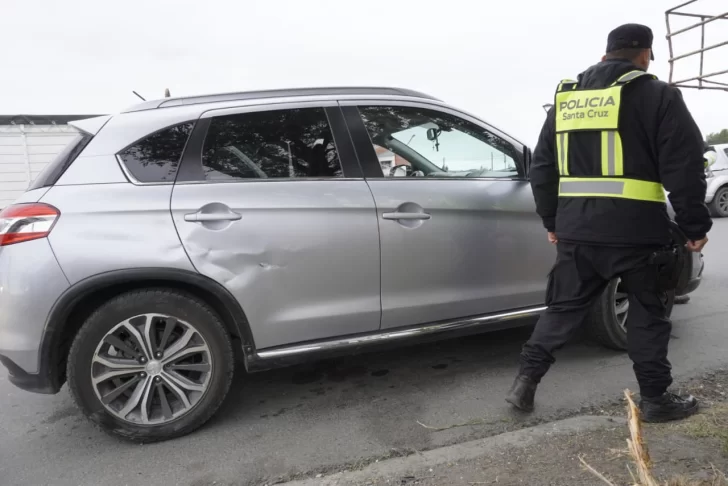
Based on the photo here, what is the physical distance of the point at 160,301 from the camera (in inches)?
105

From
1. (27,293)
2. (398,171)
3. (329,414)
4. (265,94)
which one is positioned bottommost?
(329,414)

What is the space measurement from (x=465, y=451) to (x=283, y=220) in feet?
4.72

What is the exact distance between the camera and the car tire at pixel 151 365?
263 cm

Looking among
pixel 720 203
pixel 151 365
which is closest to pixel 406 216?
pixel 151 365

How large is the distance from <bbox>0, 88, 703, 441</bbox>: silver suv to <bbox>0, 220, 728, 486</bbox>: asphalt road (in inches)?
9.1

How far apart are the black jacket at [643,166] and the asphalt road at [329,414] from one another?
1043 mm

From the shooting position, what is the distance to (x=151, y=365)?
2725 mm

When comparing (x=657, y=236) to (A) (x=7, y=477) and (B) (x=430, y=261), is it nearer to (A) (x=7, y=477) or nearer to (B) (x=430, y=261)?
(B) (x=430, y=261)

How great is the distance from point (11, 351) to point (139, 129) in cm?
127

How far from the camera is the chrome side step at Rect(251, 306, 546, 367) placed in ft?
9.45

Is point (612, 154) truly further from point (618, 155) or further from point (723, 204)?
point (723, 204)

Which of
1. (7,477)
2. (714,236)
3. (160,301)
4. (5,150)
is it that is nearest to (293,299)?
(160,301)

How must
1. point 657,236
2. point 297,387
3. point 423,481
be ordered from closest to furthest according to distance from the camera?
1. point 423,481
2. point 657,236
3. point 297,387

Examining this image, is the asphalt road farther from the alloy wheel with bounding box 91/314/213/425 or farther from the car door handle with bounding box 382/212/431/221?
the car door handle with bounding box 382/212/431/221
